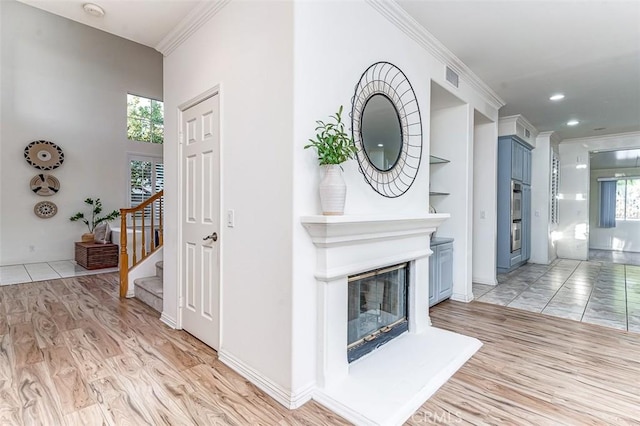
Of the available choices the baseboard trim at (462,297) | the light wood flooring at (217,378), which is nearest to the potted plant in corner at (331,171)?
the light wood flooring at (217,378)

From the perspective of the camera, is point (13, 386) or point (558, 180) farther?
point (558, 180)

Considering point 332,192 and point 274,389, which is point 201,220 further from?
point 274,389

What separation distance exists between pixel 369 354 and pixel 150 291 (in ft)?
8.24

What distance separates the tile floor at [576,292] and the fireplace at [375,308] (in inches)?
70.2

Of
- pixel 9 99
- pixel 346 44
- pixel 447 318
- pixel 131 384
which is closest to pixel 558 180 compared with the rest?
pixel 447 318

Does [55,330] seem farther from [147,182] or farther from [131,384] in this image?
[147,182]

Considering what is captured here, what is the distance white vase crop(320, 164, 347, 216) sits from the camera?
1.86 metres

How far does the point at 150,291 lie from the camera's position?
11.5ft

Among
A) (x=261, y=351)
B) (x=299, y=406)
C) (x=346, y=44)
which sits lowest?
(x=299, y=406)

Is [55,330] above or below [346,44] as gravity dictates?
below

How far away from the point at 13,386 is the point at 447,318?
11.3ft

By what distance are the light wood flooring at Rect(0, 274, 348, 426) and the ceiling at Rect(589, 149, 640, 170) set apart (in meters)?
8.86

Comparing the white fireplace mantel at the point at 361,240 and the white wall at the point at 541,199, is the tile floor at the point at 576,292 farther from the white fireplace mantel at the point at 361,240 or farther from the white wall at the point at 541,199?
the white fireplace mantel at the point at 361,240

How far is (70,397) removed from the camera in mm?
1854
